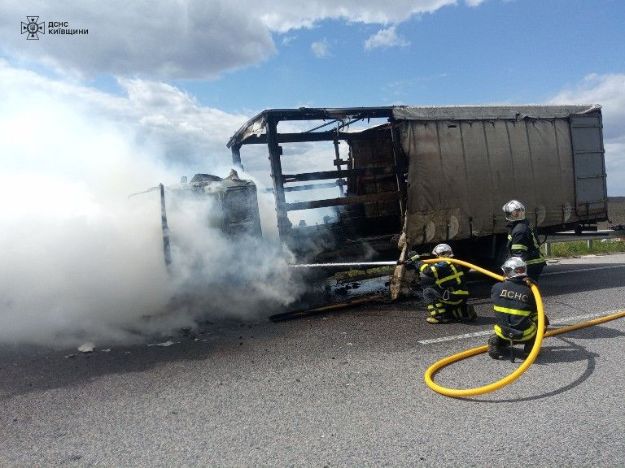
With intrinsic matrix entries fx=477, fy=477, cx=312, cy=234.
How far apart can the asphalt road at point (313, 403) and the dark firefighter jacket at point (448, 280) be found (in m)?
0.43

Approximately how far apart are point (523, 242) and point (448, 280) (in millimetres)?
1064

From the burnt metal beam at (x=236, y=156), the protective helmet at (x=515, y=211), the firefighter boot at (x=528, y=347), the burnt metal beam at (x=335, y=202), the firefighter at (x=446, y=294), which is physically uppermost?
the burnt metal beam at (x=236, y=156)

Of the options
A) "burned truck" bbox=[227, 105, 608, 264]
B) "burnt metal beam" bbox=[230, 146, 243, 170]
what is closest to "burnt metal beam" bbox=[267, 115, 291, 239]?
"burned truck" bbox=[227, 105, 608, 264]

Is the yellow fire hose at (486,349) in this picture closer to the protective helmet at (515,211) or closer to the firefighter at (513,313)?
the firefighter at (513,313)

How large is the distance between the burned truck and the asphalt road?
2.55 meters

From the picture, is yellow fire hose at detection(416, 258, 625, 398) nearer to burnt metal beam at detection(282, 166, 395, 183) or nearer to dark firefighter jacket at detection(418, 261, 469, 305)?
dark firefighter jacket at detection(418, 261, 469, 305)

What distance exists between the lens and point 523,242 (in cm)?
607

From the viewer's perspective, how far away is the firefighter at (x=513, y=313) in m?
4.79

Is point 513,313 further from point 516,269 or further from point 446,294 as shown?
point 446,294

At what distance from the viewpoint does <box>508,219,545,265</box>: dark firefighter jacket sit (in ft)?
19.8

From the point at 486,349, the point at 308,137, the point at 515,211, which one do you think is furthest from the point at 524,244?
the point at 308,137

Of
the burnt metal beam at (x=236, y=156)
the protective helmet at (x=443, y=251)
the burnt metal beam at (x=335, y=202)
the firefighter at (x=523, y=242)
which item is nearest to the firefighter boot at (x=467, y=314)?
the protective helmet at (x=443, y=251)

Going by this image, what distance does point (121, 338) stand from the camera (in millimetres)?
6223

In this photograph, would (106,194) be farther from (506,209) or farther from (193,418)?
(506,209)
